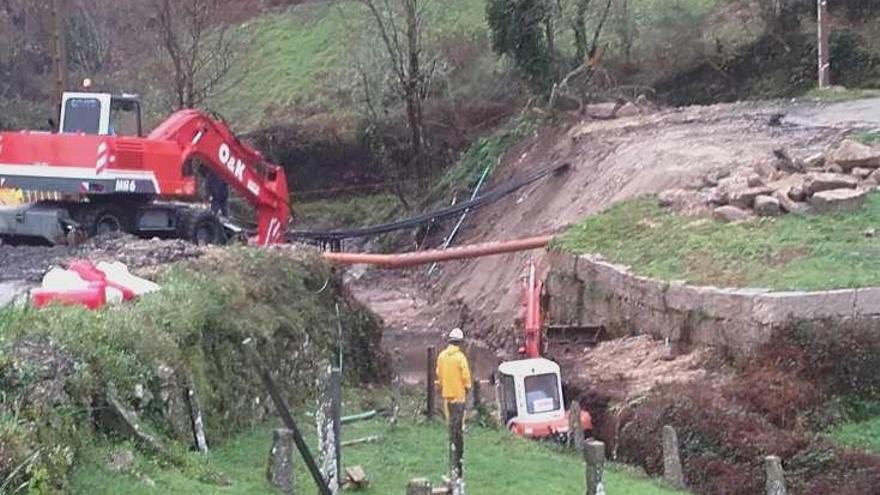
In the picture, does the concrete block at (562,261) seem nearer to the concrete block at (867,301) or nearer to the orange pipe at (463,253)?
the orange pipe at (463,253)

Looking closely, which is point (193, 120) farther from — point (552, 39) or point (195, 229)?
point (552, 39)

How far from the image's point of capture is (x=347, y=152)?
48219 mm

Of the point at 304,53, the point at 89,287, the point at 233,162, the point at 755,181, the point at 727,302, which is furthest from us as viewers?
the point at 304,53

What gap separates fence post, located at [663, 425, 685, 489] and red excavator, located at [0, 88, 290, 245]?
1030cm

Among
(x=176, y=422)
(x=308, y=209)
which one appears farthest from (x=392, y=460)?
(x=308, y=209)

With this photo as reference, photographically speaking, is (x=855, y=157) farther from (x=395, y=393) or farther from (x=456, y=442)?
(x=456, y=442)

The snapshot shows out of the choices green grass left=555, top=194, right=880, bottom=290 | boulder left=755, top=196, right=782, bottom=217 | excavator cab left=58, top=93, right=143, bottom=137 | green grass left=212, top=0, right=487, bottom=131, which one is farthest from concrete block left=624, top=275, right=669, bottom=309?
green grass left=212, top=0, right=487, bottom=131

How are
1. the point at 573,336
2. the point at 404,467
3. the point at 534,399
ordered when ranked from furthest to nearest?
the point at 573,336 → the point at 534,399 → the point at 404,467

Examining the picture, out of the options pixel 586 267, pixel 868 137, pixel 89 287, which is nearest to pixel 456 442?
pixel 89 287

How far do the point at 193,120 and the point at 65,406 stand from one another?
13.9 m

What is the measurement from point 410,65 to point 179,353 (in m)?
30.2

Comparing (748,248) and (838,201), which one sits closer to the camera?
(748,248)

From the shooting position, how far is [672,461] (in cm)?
1739

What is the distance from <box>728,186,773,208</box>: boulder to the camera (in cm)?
2673
